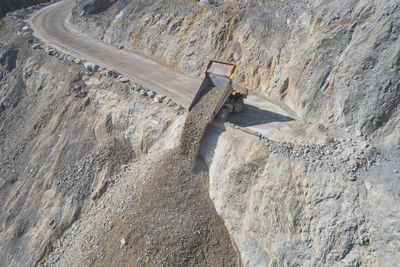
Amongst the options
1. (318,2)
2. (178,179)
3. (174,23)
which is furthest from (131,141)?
(318,2)

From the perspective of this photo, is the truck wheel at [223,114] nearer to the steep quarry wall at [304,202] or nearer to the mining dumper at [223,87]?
the mining dumper at [223,87]

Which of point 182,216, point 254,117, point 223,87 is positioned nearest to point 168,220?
point 182,216

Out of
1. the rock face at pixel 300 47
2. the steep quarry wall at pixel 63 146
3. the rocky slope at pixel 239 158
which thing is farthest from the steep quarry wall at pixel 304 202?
the steep quarry wall at pixel 63 146

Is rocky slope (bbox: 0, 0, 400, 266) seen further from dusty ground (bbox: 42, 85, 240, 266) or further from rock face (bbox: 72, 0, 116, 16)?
rock face (bbox: 72, 0, 116, 16)

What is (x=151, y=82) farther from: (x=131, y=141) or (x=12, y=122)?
(x=12, y=122)

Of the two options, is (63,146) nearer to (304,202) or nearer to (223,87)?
(223,87)
